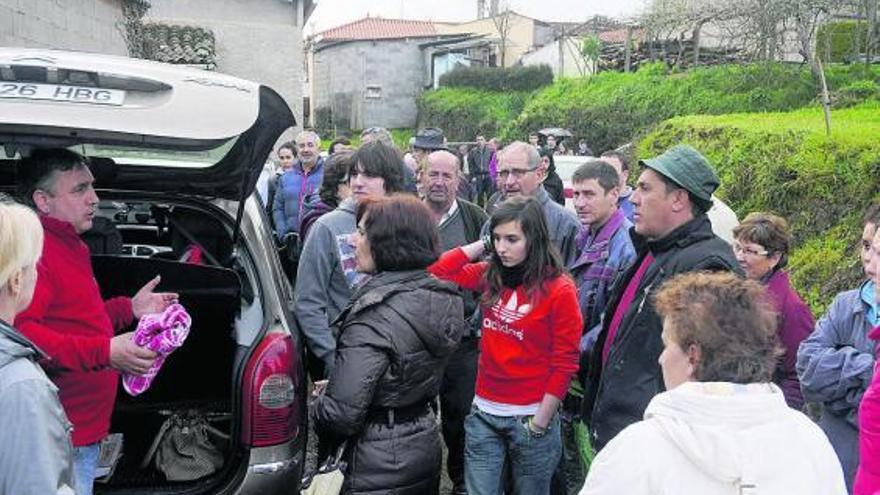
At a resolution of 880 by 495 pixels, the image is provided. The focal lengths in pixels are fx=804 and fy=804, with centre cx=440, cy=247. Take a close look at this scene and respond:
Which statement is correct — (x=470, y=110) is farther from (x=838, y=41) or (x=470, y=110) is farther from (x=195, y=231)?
(x=195, y=231)

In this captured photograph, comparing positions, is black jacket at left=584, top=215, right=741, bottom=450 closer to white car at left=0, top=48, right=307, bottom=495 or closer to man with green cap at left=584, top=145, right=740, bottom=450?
man with green cap at left=584, top=145, right=740, bottom=450

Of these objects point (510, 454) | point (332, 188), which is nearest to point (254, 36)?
point (332, 188)

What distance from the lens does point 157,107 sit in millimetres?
2672

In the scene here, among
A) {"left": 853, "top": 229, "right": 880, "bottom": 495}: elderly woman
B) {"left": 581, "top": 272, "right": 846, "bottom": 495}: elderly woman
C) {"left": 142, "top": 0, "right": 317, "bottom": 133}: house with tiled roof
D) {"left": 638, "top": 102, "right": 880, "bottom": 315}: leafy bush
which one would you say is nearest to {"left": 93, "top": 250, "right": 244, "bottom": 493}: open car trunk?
{"left": 581, "top": 272, "right": 846, "bottom": 495}: elderly woman

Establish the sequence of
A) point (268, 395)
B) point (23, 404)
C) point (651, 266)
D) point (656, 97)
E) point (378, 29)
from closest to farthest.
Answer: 1. point (23, 404)
2. point (651, 266)
3. point (268, 395)
4. point (656, 97)
5. point (378, 29)

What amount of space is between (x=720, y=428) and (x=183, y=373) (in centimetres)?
304

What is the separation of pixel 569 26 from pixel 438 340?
140ft

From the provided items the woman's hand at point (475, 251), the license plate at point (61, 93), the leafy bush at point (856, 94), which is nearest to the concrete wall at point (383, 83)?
the leafy bush at point (856, 94)

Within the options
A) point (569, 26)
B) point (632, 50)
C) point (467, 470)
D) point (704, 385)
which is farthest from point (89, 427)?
point (569, 26)

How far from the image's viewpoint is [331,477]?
279 centimetres

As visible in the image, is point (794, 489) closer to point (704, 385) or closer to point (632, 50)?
point (704, 385)

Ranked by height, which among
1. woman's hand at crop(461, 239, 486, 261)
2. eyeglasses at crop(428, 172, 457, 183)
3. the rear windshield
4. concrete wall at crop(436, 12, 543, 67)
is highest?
concrete wall at crop(436, 12, 543, 67)

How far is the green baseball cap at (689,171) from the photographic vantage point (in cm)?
290

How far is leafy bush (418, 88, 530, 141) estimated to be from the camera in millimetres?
33812
